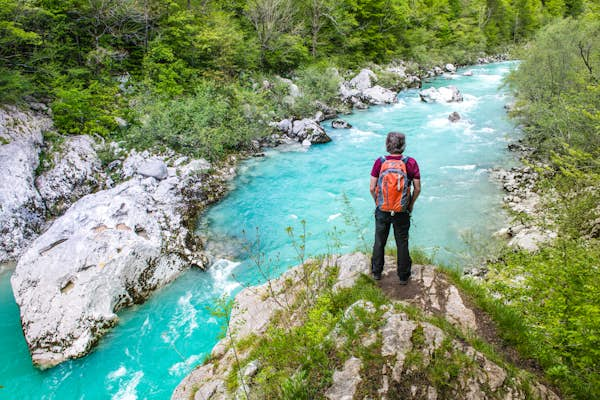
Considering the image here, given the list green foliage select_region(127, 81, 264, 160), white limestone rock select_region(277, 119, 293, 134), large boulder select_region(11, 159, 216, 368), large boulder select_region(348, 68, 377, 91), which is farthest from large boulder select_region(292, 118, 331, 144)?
large boulder select_region(348, 68, 377, 91)

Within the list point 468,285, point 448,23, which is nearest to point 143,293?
point 468,285

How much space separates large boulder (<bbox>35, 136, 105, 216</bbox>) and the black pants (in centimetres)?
1014

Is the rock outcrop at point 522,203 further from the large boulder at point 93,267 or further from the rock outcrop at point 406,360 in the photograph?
the large boulder at point 93,267

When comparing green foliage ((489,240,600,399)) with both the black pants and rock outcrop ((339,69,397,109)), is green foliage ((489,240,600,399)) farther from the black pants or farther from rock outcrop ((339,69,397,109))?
rock outcrop ((339,69,397,109))

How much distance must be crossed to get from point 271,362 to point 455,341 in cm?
188

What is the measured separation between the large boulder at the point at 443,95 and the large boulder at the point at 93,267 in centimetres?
1915

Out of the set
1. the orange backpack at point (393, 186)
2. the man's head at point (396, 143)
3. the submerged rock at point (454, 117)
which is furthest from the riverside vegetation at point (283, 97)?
the submerged rock at point (454, 117)

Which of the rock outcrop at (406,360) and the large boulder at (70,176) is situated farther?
the large boulder at (70,176)

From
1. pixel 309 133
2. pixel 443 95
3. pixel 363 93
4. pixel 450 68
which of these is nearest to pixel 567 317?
pixel 309 133

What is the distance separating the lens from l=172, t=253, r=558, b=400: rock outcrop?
2.86 meters

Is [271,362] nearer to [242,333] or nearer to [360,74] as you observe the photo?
[242,333]

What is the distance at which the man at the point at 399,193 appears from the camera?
3.89 metres

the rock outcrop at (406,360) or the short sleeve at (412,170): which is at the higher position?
the short sleeve at (412,170)

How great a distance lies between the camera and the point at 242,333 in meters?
4.81
